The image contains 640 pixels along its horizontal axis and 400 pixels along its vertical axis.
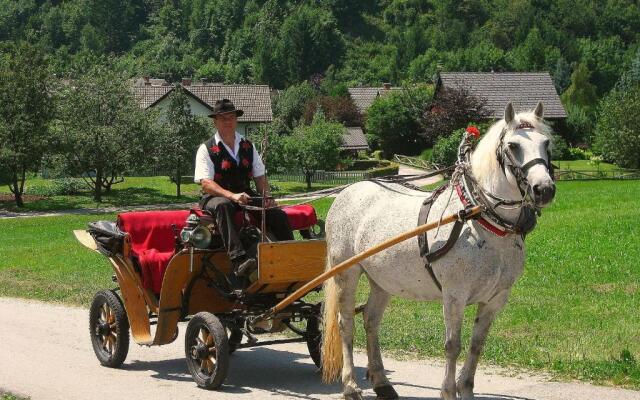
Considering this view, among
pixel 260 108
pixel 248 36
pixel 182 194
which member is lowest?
pixel 182 194

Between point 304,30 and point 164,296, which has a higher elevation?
point 304,30

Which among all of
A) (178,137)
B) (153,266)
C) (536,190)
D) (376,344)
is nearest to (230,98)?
(178,137)

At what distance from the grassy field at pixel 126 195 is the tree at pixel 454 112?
8.72 metres

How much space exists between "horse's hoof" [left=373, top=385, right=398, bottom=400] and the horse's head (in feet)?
6.99

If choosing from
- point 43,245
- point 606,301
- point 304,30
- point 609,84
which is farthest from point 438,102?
point 304,30

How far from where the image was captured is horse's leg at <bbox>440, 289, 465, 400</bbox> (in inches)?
327

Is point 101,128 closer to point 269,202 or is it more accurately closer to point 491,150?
point 269,202

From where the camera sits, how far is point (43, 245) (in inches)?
1204

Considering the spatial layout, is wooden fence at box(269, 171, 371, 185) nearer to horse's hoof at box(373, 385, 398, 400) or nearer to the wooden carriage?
the wooden carriage

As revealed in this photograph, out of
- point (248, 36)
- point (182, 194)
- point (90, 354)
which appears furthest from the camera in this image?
point (248, 36)

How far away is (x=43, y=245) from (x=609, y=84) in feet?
443

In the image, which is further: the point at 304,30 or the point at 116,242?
the point at 304,30

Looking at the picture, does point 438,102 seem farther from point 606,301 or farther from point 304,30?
point 304,30

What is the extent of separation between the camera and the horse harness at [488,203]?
7.95 m
